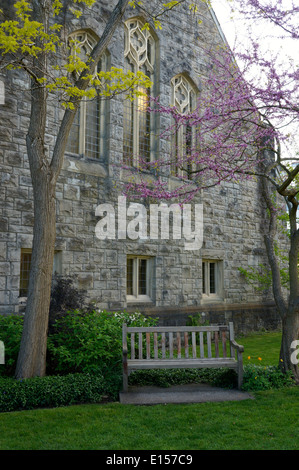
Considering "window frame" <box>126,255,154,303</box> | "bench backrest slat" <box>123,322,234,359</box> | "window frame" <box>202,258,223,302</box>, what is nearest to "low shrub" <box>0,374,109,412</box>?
"bench backrest slat" <box>123,322,234,359</box>

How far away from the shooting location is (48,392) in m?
5.88

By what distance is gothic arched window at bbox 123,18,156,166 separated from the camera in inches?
457

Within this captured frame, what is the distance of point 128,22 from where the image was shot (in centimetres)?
1177

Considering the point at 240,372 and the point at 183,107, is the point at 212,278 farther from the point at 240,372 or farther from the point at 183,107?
the point at 240,372

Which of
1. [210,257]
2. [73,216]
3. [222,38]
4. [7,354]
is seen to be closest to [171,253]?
[210,257]

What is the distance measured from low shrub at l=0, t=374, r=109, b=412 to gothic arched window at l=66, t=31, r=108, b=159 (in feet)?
18.9

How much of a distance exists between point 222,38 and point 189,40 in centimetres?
165

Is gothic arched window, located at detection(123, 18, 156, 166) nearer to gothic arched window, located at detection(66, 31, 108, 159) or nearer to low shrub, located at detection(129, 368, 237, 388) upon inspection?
gothic arched window, located at detection(66, 31, 108, 159)

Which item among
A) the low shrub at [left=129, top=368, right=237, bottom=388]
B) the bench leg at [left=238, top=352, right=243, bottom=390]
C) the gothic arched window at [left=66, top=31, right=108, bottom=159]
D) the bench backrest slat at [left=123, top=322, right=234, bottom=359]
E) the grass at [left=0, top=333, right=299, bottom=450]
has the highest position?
the gothic arched window at [left=66, top=31, right=108, bottom=159]

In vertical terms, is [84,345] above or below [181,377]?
above

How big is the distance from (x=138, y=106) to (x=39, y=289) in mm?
6833

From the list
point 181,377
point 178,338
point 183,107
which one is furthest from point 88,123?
point 181,377

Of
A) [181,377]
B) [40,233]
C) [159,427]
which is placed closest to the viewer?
[159,427]

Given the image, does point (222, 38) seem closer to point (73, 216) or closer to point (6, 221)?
point (73, 216)
